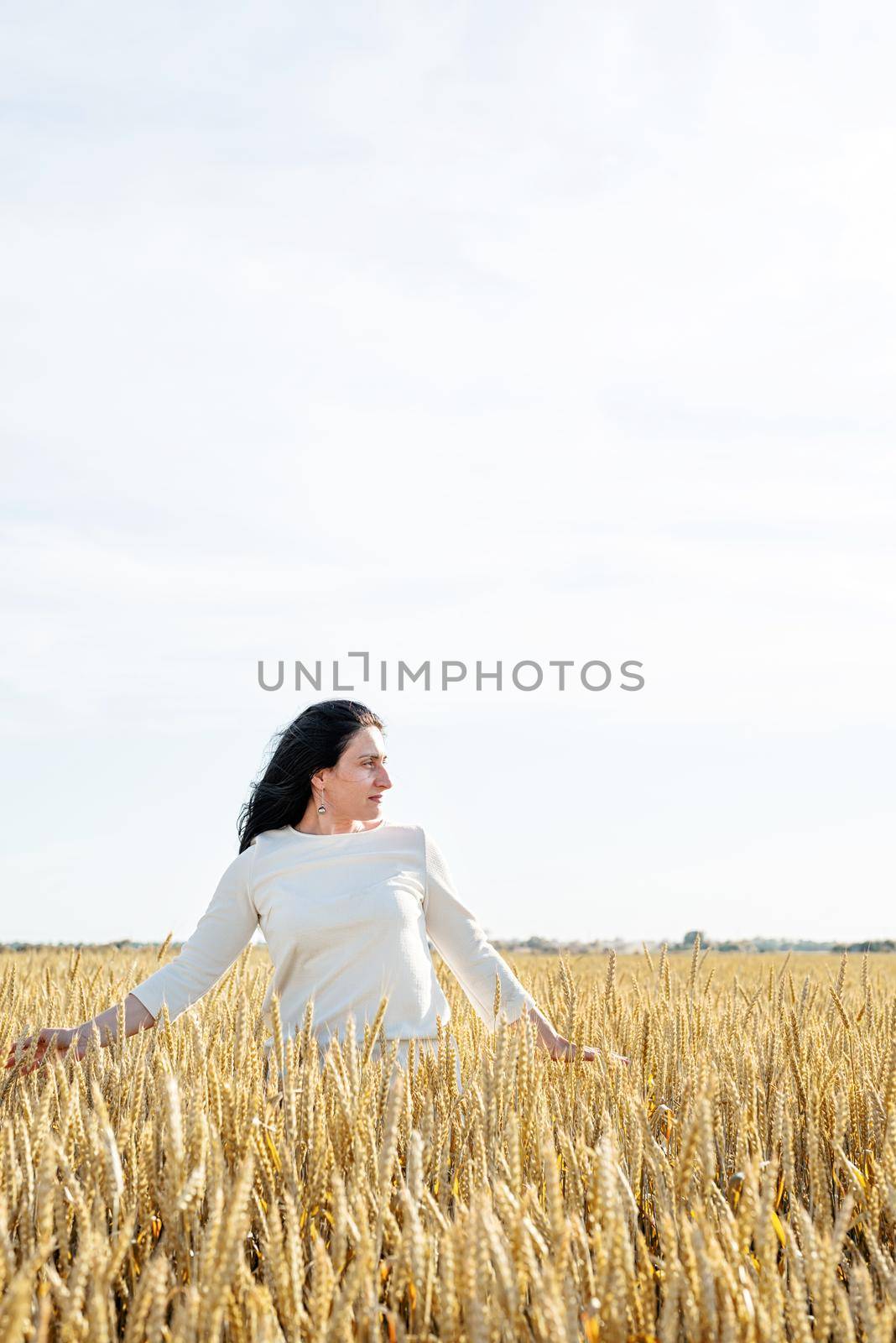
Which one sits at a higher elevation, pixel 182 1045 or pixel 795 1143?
pixel 182 1045

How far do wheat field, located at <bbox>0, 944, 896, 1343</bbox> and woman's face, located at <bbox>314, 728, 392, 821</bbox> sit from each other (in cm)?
75

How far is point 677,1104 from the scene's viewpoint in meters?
2.63

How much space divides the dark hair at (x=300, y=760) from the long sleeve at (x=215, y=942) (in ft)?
0.42

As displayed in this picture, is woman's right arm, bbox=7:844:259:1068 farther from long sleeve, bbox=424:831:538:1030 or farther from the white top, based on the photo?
long sleeve, bbox=424:831:538:1030

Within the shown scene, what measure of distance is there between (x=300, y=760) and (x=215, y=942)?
57 cm

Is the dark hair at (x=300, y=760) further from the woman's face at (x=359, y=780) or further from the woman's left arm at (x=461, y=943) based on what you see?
the woman's left arm at (x=461, y=943)

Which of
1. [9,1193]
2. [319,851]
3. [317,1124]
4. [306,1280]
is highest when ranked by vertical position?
[319,851]

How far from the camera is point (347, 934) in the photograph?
10.7 ft

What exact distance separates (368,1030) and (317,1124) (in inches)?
17.4

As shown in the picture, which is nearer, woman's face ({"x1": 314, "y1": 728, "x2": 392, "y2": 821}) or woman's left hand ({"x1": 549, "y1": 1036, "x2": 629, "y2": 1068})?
woman's left hand ({"x1": 549, "y1": 1036, "x2": 629, "y2": 1068})

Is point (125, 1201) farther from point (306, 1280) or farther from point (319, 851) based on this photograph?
point (319, 851)

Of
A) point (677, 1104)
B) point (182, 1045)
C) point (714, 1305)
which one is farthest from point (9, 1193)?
point (677, 1104)

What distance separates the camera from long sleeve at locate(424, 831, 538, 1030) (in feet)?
10.8

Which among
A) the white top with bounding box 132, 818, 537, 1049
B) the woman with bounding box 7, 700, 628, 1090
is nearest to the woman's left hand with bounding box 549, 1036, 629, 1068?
the woman with bounding box 7, 700, 628, 1090
